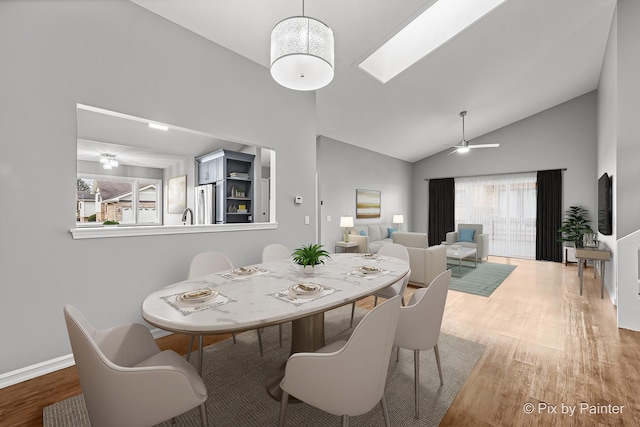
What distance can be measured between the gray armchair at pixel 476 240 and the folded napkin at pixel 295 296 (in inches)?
213

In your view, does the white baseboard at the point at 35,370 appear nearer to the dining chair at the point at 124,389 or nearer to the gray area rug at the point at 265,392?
the gray area rug at the point at 265,392

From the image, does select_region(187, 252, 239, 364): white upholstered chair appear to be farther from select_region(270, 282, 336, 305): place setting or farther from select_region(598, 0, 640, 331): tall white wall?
select_region(598, 0, 640, 331): tall white wall

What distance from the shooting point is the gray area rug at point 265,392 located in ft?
4.96

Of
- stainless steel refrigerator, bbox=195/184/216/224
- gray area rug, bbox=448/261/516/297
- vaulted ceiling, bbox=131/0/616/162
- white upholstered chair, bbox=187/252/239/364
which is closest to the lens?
white upholstered chair, bbox=187/252/239/364

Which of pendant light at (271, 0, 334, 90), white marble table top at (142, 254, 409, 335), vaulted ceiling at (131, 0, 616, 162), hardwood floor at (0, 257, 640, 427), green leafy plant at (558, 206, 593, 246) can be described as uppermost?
vaulted ceiling at (131, 0, 616, 162)

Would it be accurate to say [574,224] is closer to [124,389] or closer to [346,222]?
[346,222]

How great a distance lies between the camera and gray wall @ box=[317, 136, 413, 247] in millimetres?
6000

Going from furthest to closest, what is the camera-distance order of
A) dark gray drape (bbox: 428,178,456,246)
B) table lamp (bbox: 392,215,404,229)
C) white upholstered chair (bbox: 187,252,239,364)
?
dark gray drape (bbox: 428,178,456,246)
table lamp (bbox: 392,215,404,229)
white upholstered chair (bbox: 187,252,239,364)

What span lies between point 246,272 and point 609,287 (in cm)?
497

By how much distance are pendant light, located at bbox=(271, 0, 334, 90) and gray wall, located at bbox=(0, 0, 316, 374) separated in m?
1.38

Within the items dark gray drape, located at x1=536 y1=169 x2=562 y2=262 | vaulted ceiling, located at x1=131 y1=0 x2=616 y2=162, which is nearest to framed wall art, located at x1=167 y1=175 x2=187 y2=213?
vaulted ceiling, located at x1=131 y1=0 x2=616 y2=162

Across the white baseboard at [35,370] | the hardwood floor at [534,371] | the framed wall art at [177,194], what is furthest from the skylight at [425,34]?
the white baseboard at [35,370]

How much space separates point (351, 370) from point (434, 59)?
4113mm

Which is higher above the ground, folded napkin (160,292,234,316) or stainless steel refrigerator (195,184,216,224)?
stainless steel refrigerator (195,184,216,224)
